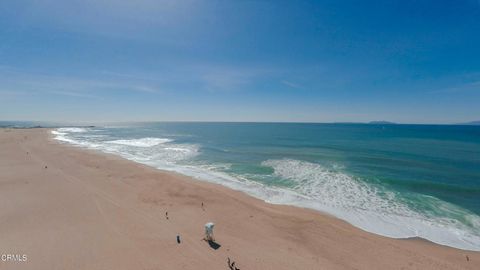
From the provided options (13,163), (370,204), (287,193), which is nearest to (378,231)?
(370,204)

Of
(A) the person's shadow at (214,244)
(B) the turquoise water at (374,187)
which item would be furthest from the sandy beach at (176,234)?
(B) the turquoise water at (374,187)

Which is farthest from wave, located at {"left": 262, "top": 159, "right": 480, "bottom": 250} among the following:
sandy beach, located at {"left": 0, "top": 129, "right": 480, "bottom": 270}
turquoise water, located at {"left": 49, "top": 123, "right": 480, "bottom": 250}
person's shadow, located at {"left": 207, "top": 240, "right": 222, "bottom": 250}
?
person's shadow, located at {"left": 207, "top": 240, "right": 222, "bottom": 250}

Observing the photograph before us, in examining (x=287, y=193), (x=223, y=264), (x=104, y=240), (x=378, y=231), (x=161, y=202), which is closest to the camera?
(x=223, y=264)

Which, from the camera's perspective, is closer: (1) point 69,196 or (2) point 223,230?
(2) point 223,230

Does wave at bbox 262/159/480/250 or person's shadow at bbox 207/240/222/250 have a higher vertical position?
person's shadow at bbox 207/240/222/250

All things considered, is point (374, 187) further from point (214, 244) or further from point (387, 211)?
point (214, 244)

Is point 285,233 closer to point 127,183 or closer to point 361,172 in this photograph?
point 127,183

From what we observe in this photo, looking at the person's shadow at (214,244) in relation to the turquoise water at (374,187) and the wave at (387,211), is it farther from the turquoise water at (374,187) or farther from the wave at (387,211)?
the wave at (387,211)

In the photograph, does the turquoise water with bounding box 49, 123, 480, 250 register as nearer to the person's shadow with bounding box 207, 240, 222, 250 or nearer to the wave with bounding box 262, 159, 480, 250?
the wave with bounding box 262, 159, 480, 250

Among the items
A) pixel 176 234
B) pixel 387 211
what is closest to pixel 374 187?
pixel 387 211
